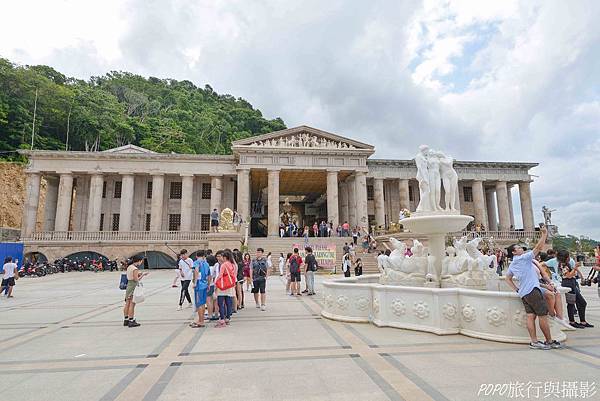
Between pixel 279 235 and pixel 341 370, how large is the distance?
2764 cm

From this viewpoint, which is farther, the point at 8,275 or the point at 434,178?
the point at 8,275

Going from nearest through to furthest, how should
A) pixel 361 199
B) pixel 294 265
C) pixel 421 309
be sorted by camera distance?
pixel 421 309, pixel 294 265, pixel 361 199

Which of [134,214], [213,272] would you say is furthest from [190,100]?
[213,272]

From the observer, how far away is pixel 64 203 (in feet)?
107

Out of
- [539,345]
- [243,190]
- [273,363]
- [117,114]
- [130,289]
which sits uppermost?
[117,114]

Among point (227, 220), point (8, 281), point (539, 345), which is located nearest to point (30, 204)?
point (227, 220)

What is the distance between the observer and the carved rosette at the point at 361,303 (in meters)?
7.36

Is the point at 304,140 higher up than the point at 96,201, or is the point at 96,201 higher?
the point at 304,140

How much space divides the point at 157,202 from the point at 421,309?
1264 inches

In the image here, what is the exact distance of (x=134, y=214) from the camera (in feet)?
118

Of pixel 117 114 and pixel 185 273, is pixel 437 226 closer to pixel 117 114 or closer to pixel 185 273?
pixel 185 273

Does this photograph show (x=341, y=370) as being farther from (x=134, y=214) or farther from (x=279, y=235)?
(x=134, y=214)

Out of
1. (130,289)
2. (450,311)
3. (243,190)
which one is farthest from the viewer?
(243,190)

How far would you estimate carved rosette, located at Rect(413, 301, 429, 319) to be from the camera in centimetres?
640
